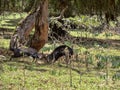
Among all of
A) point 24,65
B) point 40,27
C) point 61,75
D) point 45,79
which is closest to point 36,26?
point 40,27

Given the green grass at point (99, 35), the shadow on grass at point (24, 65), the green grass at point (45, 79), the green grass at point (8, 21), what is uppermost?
the green grass at point (45, 79)

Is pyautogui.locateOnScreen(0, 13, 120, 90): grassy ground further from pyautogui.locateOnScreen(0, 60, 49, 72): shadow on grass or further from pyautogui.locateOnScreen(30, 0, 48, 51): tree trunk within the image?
pyautogui.locateOnScreen(30, 0, 48, 51): tree trunk

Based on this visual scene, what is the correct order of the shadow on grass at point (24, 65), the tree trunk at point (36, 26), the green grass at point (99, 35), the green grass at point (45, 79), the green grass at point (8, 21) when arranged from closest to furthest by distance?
the green grass at point (45, 79), the shadow on grass at point (24, 65), the tree trunk at point (36, 26), the green grass at point (99, 35), the green grass at point (8, 21)

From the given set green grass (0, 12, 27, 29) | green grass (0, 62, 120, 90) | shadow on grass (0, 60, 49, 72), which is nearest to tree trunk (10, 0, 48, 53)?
shadow on grass (0, 60, 49, 72)

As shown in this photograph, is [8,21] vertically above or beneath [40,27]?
beneath

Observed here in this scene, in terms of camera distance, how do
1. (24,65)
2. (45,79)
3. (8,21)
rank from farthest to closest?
(8,21)
(24,65)
(45,79)

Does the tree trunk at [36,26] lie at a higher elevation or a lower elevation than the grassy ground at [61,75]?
higher

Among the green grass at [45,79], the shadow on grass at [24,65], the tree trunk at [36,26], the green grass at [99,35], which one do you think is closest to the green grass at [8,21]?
the green grass at [99,35]

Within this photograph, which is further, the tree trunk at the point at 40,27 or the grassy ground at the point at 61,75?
the tree trunk at the point at 40,27

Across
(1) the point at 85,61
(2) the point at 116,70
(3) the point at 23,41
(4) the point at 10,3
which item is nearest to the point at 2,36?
(4) the point at 10,3

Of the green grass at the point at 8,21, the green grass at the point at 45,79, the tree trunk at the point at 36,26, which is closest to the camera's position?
the green grass at the point at 45,79

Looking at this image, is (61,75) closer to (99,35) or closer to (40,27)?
(40,27)

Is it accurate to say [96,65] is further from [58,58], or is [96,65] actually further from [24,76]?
[24,76]

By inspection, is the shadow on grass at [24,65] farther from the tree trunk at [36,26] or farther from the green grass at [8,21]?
the green grass at [8,21]
